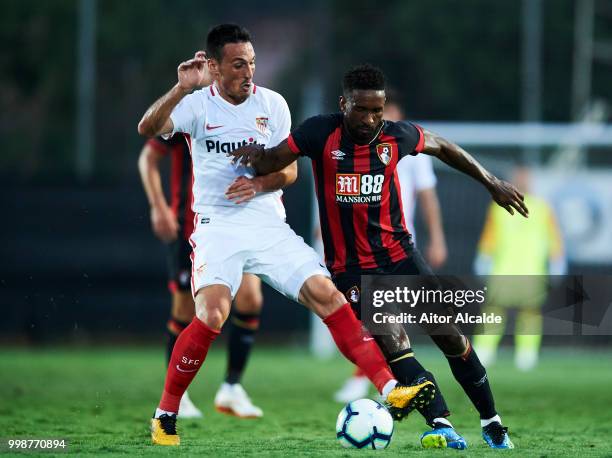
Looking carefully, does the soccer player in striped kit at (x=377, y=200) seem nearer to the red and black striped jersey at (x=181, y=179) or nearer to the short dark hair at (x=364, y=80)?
the short dark hair at (x=364, y=80)

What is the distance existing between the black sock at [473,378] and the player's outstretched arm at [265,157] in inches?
51.2

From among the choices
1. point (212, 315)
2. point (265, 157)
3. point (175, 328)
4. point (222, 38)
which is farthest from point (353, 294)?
point (175, 328)

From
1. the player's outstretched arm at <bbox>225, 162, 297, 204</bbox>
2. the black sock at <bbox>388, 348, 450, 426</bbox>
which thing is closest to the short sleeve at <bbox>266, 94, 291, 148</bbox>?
the player's outstretched arm at <bbox>225, 162, 297, 204</bbox>

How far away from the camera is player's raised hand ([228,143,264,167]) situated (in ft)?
19.6

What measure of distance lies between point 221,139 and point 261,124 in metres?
0.25

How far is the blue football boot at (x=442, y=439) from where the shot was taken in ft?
18.5

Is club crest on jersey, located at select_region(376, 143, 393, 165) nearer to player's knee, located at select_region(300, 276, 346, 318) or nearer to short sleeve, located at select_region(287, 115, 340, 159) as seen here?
short sleeve, located at select_region(287, 115, 340, 159)

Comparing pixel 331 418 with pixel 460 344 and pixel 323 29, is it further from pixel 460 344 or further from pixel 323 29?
pixel 323 29

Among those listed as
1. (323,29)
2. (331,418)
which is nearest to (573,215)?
(323,29)

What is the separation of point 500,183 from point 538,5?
45.5ft

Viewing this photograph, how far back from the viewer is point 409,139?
230 inches

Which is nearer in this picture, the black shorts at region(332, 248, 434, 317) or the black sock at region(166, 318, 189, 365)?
the black shorts at region(332, 248, 434, 317)

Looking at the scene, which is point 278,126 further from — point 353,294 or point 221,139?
point 353,294

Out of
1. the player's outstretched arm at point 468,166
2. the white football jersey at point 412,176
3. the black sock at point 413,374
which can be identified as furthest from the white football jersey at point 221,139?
the white football jersey at point 412,176
